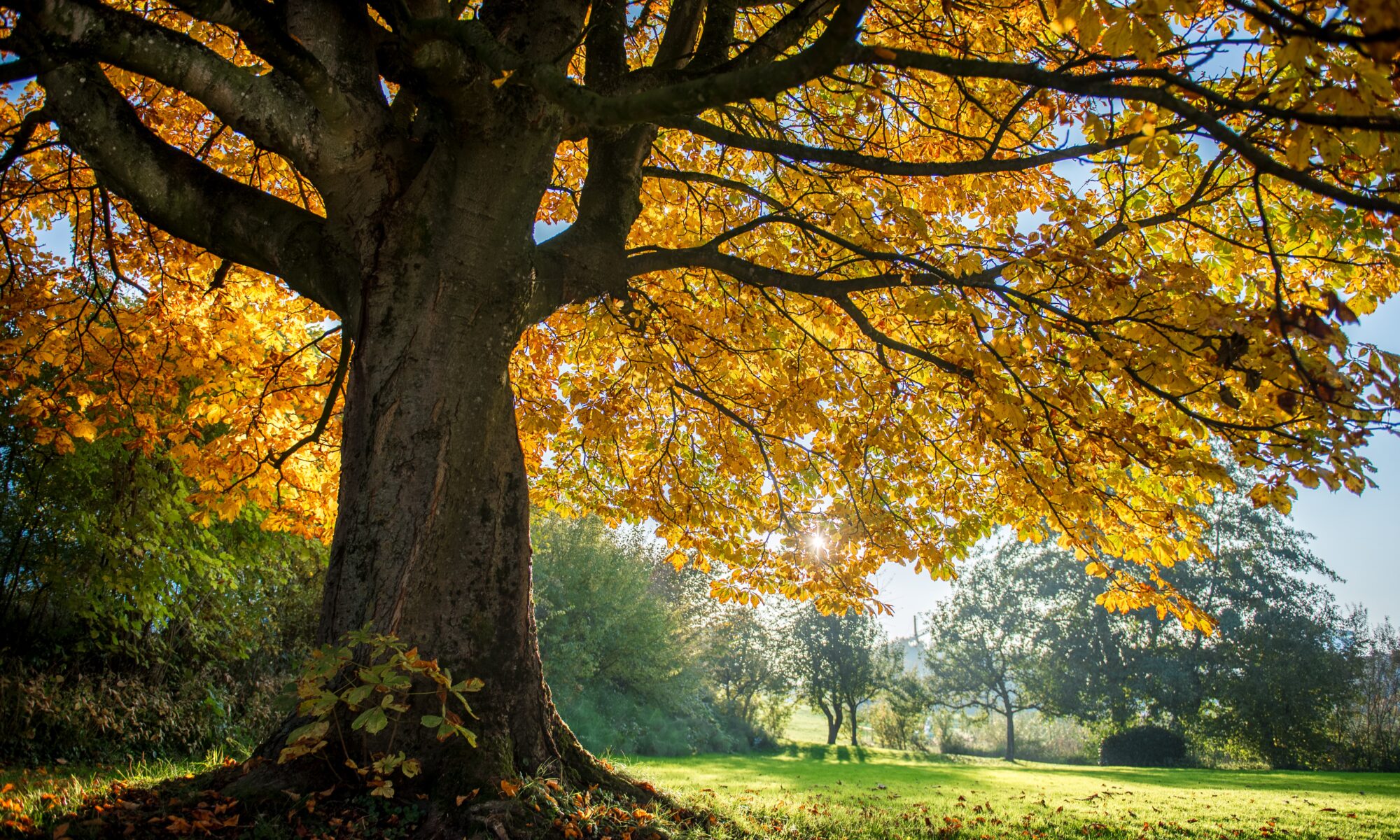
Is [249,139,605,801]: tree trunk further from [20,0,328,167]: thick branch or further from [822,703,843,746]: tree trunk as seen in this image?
[822,703,843,746]: tree trunk

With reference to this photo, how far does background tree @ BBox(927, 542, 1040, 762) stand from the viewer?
3622 cm

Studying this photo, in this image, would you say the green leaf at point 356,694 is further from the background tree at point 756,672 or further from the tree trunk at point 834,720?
the tree trunk at point 834,720

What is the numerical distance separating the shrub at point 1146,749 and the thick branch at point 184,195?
33396 millimetres

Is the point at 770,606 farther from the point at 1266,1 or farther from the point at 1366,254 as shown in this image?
the point at 1266,1

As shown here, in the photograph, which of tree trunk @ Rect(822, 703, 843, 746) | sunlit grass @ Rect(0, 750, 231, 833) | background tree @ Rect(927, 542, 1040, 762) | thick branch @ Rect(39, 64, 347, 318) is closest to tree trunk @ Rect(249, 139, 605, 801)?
thick branch @ Rect(39, 64, 347, 318)

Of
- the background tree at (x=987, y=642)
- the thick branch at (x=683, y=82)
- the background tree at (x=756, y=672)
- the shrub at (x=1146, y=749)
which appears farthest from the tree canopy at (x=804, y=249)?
the background tree at (x=987, y=642)

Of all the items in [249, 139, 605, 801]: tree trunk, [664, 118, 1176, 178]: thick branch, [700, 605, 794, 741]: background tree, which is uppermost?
[664, 118, 1176, 178]: thick branch

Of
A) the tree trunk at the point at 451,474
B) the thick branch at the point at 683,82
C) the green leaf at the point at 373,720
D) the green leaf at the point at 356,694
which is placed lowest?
the green leaf at the point at 373,720

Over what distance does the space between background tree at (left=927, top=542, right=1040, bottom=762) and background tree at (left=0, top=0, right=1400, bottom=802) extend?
3327 cm

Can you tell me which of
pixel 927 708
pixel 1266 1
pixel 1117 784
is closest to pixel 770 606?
pixel 927 708

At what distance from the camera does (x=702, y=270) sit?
7887 millimetres

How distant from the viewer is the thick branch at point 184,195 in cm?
404

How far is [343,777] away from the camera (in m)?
3.51

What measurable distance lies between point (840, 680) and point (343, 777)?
30.0 m
